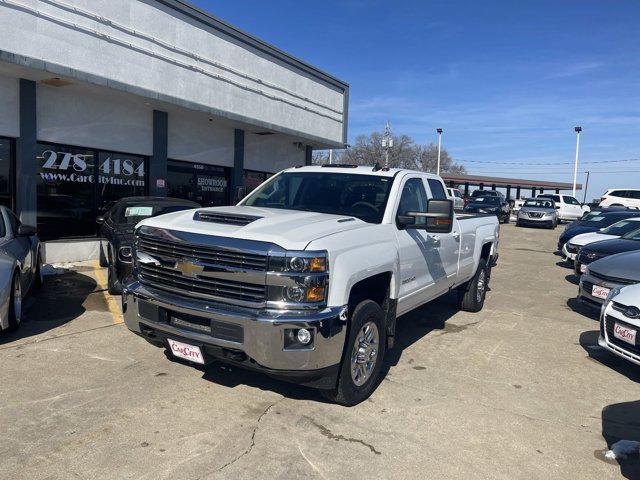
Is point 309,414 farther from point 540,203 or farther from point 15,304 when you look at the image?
point 540,203

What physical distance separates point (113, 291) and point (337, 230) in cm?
526

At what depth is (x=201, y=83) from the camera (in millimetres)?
13375

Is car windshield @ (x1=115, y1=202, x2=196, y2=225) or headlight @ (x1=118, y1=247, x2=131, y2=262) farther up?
car windshield @ (x1=115, y1=202, x2=196, y2=225)

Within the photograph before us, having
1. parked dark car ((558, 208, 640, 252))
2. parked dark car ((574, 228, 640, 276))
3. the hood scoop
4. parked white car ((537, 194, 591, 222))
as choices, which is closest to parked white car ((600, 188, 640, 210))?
parked white car ((537, 194, 591, 222))

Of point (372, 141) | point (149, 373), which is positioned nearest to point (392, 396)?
point (149, 373)

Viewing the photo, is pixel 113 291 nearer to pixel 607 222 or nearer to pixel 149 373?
pixel 149 373

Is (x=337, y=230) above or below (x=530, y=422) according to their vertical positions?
above

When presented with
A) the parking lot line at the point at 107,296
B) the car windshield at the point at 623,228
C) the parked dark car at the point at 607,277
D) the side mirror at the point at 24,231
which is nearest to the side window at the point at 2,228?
the side mirror at the point at 24,231

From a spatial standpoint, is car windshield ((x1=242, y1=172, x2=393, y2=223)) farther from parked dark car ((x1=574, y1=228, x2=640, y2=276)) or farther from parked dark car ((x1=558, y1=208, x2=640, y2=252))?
parked dark car ((x1=558, y1=208, x2=640, y2=252))

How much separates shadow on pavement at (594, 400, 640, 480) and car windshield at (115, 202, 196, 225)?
23.9 ft

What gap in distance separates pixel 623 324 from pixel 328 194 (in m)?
3.27

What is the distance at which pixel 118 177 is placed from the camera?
12367 millimetres

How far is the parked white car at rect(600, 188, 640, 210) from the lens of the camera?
90.8ft

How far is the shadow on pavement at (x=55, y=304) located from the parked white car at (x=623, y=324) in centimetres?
639
